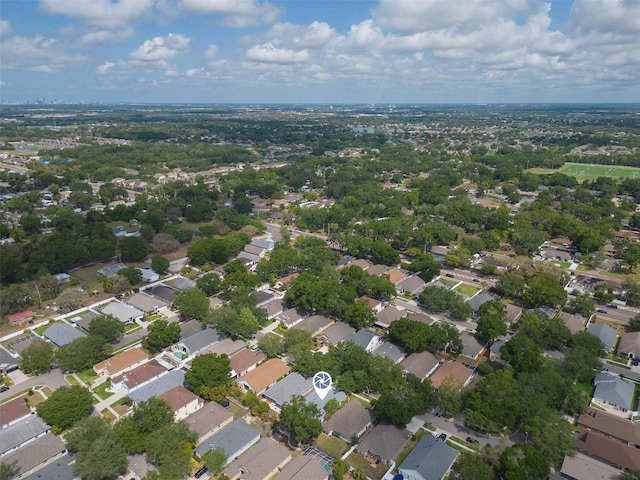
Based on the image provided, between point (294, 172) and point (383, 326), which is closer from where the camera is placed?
point (383, 326)

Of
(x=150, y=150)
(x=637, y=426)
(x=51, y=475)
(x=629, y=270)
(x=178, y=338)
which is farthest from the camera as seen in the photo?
(x=150, y=150)

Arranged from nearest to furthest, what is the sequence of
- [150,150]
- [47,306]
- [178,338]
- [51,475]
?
1. [51,475]
2. [178,338]
3. [47,306]
4. [150,150]

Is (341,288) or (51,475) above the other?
(341,288)

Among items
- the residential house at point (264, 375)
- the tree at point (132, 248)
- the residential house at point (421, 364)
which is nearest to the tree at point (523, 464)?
the residential house at point (421, 364)

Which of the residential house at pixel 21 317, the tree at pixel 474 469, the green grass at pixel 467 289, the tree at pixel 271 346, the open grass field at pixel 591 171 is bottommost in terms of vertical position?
the green grass at pixel 467 289

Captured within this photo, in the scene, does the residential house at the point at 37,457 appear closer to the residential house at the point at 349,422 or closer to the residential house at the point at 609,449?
the residential house at the point at 349,422

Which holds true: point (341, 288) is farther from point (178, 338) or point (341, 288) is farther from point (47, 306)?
point (47, 306)

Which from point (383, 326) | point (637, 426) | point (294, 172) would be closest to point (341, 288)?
point (383, 326)

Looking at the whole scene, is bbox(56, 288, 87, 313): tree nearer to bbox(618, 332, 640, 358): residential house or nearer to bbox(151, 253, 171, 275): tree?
bbox(151, 253, 171, 275): tree
